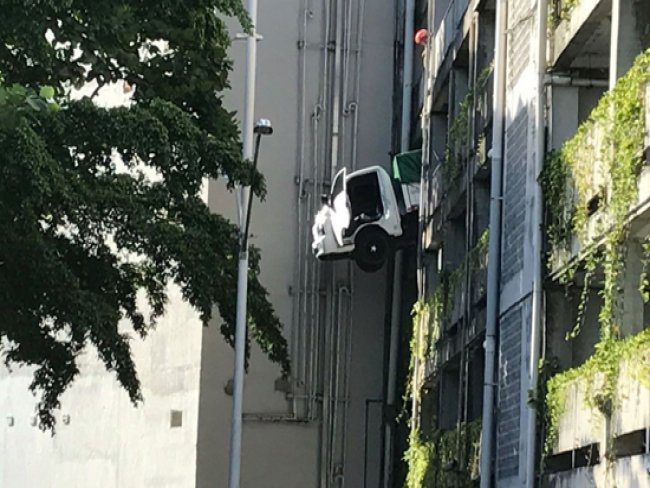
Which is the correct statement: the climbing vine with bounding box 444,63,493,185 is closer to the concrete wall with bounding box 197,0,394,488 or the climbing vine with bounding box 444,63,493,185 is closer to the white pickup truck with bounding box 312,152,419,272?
the white pickup truck with bounding box 312,152,419,272

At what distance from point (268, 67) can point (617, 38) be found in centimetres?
1759

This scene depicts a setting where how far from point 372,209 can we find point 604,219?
47.1 ft

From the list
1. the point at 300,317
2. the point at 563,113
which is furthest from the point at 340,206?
the point at 563,113

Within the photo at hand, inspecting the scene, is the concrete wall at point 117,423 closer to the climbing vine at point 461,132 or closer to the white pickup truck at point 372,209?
the white pickup truck at point 372,209

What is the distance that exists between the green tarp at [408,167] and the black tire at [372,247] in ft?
3.58

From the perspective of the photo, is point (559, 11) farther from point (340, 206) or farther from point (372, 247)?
point (340, 206)

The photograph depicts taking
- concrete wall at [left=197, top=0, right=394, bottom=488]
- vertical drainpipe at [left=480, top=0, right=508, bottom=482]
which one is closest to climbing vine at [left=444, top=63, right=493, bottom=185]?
vertical drainpipe at [left=480, top=0, right=508, bottom=482]

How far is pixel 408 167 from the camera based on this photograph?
29047mm

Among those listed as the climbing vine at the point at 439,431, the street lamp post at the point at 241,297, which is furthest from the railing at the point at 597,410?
the street lamp post at the point at 241,297

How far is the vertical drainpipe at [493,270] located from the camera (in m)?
20.1

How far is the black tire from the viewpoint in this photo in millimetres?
29234

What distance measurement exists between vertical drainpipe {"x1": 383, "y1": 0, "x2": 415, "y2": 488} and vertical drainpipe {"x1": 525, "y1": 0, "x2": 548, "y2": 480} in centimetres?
1259

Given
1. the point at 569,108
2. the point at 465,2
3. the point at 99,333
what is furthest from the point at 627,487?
the point at 465,2

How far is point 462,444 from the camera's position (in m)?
22.4
